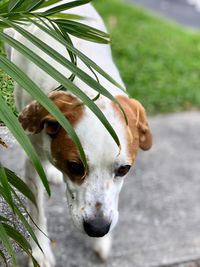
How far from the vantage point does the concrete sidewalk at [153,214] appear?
11.8 ft

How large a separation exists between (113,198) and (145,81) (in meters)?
2.75

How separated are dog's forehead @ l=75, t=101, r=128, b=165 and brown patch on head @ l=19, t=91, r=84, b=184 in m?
0.04

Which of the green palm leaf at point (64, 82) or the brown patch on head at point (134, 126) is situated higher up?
the green palm leaf at point (64, 82)

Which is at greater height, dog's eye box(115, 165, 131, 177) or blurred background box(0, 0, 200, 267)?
dog's eye box(115, 165, 131, 177)

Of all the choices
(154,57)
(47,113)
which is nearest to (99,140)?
(47,113)

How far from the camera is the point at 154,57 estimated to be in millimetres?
5715

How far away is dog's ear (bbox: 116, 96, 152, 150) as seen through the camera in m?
2.77

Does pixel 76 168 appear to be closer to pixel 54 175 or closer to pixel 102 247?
pixel 102 247

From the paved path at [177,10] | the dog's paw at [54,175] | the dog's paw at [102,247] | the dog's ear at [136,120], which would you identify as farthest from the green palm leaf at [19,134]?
the paved path at [177,10]

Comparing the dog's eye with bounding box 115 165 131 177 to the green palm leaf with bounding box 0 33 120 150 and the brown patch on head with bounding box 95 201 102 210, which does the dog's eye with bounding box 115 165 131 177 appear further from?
the green palm leaf with bounding box 0 33 120 150

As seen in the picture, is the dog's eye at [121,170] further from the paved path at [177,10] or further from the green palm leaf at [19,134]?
the paved path at [177,10]

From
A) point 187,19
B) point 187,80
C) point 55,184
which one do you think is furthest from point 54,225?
point 187,19

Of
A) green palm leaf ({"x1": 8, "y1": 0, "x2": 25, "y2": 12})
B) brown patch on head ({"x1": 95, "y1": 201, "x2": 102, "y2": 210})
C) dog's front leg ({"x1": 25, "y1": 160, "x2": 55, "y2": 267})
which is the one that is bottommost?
dog's front leg ({"x1": 25, "y1": 160, "x2": 55, "y2": 267})

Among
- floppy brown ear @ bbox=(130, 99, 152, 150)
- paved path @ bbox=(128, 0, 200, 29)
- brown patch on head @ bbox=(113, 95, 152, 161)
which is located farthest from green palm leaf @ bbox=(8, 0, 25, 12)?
paved path @ bbox=(128, 0, 200, 29)
